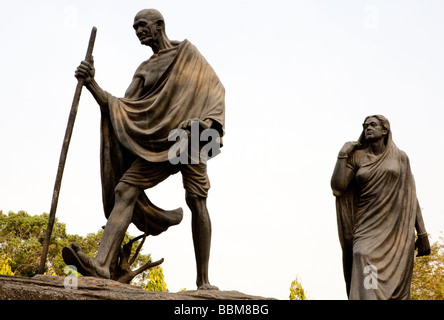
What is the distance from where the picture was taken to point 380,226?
8.72 m

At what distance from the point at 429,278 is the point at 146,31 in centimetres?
1343

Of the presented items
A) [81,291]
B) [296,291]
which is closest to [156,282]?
[296,291]

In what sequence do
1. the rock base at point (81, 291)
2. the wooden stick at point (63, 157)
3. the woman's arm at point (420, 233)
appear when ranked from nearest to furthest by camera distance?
the rock base at point (81, 291) < the wooden stick at point (63, 157) < the woman's arm at point (420, 233)

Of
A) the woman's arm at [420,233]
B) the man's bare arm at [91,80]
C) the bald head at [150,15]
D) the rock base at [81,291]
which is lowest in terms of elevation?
the rock base at [81,291]

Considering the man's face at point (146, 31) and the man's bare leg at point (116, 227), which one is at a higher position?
the man's face at point (146, 31)

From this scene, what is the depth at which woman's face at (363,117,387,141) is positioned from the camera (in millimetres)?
9008

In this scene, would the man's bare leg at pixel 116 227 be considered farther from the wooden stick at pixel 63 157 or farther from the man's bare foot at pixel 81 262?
the wooden stick at pixel 63 157

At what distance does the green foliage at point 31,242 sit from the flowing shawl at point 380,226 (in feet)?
44.7

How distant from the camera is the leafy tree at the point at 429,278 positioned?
20.0m

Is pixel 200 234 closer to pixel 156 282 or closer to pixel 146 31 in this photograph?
pixel 146 31

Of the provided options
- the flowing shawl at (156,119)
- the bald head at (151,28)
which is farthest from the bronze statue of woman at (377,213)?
the bald head at (151,28)
